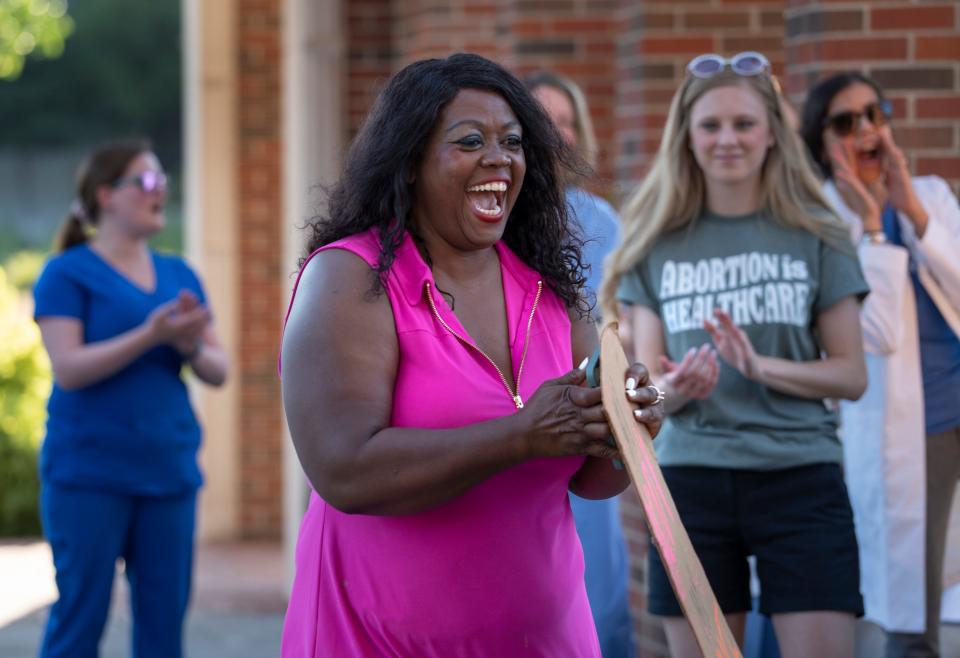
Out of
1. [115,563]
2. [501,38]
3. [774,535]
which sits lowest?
[115,563]

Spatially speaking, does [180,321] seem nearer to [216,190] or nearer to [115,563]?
[115,563]

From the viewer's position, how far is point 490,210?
9.52 ft

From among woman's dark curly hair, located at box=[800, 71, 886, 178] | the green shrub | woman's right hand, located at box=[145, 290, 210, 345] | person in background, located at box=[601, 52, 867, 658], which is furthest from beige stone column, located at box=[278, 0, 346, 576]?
person in background, located at box=[601, 52, 867, 658]

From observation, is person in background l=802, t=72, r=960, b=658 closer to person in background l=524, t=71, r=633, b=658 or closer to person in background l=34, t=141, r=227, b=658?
person in background l=524, t=71, r=633, b=658

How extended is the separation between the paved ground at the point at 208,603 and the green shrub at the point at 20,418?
56 cm

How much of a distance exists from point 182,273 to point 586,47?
2.58 m

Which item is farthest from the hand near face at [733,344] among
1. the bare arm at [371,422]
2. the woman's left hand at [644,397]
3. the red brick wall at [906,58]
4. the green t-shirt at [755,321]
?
the red brick wall at [906,58]

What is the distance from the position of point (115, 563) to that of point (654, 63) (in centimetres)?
272

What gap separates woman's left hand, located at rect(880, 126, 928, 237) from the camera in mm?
4559

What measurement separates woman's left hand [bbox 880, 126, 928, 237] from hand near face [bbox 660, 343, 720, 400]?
3.02 ft

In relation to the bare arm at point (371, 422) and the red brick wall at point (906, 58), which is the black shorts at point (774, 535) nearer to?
the bare arm at point (371, 422)

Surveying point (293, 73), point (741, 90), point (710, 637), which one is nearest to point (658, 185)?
point (741, 90)

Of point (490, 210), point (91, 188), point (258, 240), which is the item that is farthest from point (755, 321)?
point (258, 240)

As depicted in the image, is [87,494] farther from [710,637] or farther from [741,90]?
[710,637]
